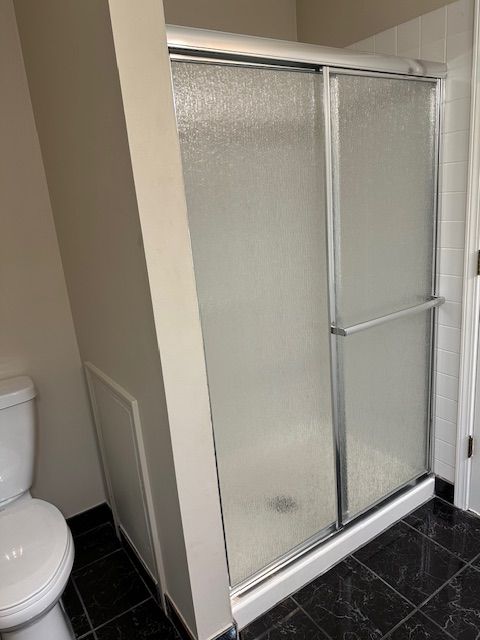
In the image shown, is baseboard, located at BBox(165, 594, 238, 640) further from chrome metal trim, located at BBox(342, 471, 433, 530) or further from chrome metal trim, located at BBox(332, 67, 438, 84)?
chrome metal trim, located at BBox(332, 67, 438, 84)

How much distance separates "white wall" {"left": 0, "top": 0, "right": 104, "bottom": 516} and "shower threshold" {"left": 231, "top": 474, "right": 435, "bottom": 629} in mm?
883

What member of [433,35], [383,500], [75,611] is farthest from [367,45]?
[75,611]

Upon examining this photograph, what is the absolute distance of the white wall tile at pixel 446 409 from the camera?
190cm

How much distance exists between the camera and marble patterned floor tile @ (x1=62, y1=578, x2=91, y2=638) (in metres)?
1.60

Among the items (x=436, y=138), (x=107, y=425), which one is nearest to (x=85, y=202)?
(x=107, y=425)

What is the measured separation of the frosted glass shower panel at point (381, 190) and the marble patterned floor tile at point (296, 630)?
1.01 meters

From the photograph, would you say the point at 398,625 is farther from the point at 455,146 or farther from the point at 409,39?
the point at 409,39

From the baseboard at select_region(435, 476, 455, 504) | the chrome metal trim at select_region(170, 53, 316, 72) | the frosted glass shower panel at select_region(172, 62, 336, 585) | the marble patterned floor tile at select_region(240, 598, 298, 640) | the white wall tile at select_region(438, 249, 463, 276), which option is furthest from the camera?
the baseboard at select_region(435, 476, 455, 504)

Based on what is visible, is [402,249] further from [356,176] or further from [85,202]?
[85,202]

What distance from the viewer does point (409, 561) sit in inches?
69.1

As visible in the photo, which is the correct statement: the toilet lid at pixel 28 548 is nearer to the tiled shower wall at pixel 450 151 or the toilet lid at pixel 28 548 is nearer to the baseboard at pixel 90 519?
the baseboard at pixel 90 519

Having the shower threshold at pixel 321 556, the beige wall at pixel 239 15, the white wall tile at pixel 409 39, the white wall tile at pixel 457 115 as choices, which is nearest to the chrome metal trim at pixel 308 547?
the shower threshold at pixel 321 556

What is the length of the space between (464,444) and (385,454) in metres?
0.32

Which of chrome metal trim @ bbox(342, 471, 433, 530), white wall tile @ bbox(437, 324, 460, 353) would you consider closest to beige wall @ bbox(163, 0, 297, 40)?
white wall tile @ bbox(437, 324, 460, 353)
